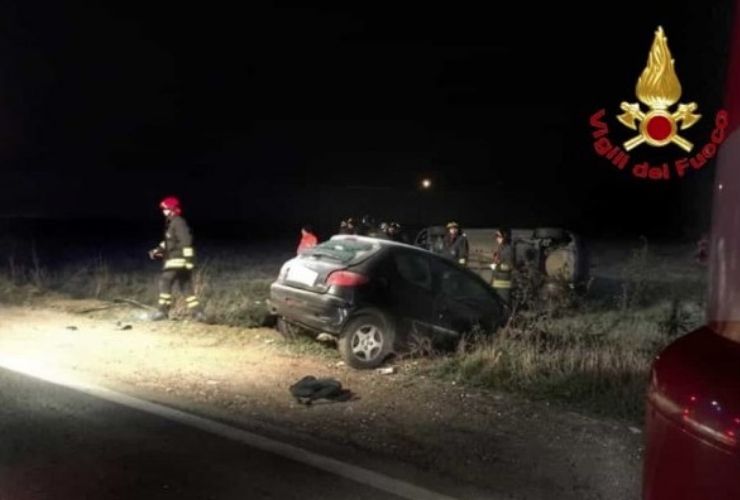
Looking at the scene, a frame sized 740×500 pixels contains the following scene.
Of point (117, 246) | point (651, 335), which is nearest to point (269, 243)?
point (117, 246)

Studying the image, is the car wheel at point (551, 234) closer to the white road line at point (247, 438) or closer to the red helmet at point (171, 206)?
the red helmet at point (171, 206)

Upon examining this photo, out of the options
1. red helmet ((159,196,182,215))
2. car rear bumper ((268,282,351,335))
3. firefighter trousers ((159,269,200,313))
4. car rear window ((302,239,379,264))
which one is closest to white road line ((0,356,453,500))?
car rear bumper ((268,282,351,335))

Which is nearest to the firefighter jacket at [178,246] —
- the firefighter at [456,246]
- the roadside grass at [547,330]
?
the roadside grass at [547,330]

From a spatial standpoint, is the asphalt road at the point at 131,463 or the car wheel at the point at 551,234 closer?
the asphalt road at the point at 131,463

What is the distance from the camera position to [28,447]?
5730 mm

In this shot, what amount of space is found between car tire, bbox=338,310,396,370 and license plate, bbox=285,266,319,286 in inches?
28.8

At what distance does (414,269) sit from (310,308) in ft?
4.18

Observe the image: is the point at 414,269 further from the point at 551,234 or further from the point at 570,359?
the point at 551,234

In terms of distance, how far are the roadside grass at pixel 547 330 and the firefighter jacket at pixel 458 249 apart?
85.3 inches

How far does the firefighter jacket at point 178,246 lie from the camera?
12.1 meters

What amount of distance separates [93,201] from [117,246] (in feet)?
50.2

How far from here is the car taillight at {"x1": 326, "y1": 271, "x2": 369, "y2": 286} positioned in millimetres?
9109

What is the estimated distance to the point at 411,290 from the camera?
9438mm

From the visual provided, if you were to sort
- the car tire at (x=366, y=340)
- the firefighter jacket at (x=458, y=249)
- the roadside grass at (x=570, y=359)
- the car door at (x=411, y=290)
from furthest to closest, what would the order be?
the firefighter jacket at (x=458, y=249) < the car door at (x=411, y=290) < the car tire at (x=366, y=340) < the roadside grass at (x=570, y=359)
